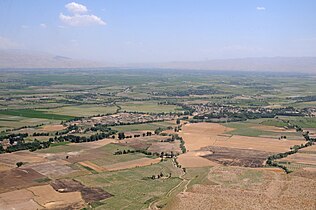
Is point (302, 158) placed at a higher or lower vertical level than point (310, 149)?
higher

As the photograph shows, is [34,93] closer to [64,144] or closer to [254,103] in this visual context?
[254,103]

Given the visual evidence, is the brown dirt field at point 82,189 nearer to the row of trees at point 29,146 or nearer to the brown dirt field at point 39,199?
the brown dirt field at point 39,199

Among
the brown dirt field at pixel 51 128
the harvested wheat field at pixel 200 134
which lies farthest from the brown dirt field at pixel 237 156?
the brown dirt field at pixel 51 128

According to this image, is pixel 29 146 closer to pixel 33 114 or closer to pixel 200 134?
pixel 200 134

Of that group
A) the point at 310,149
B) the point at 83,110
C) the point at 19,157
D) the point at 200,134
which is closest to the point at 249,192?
the point at 310,149

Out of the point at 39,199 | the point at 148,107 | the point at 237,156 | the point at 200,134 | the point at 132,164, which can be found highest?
the point at 39,199

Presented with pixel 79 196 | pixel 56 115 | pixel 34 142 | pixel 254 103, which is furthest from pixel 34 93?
pixel 79 196
